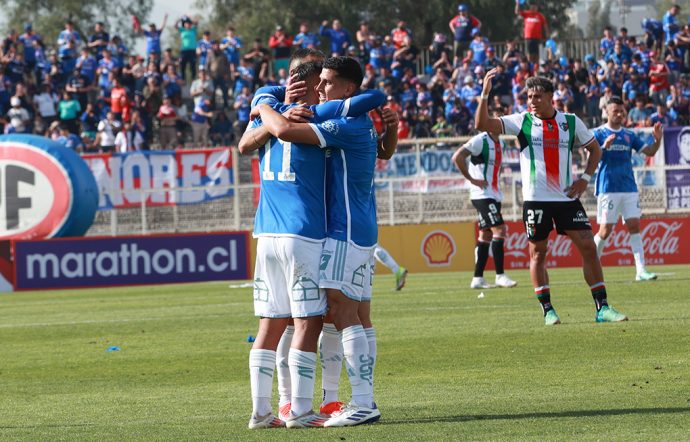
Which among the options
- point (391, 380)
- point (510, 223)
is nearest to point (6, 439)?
point (391, 380)

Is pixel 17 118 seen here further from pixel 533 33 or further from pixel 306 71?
pixel 306 71

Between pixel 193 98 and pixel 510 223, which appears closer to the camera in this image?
pixel 510 223

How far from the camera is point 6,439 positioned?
7680 millimetres

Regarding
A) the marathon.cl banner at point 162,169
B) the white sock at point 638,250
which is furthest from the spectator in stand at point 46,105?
the white sock at point 638,250

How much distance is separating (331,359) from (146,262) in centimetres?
1880

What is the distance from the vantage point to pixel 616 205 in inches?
735

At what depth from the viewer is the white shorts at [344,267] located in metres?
7.58

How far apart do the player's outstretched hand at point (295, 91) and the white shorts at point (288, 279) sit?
865 mm

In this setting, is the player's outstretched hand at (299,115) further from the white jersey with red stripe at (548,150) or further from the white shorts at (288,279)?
the white jersey with red stripe at (548,150)

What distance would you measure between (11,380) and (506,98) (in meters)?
23.2

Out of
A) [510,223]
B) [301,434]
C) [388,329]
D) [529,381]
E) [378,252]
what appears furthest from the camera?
[510,223]

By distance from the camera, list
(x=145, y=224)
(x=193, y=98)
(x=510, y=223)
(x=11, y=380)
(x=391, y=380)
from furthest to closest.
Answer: (x=193, y=98) < (x=145, y=224) < (x=510, y=223) < (x=11, y=380) < (x=391, y=380)

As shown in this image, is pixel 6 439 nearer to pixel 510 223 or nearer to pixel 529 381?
pixel 529 381

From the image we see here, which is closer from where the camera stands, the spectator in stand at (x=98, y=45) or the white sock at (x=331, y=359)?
the white sock at (x=331, y=359)
